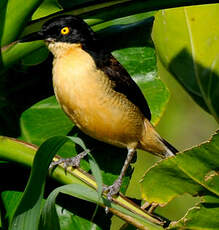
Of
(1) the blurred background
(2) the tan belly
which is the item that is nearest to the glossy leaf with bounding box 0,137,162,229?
(2) the tan belly

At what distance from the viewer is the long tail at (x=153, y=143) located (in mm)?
2904

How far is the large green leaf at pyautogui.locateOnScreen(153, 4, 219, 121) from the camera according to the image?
97.3 inches

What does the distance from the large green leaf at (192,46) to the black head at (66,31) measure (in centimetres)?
31

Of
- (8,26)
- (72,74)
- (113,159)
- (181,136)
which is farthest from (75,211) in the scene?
(181,136)

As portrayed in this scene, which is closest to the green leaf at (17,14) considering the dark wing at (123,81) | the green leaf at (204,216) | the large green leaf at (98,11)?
the large green leaf at (98,11)

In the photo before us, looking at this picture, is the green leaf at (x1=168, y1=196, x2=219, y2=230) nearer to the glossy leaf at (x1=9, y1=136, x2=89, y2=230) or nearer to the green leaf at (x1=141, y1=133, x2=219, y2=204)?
the green leaf at (x1=141, y1=133, x2=219, y2=204)

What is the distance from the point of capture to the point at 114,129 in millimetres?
2654

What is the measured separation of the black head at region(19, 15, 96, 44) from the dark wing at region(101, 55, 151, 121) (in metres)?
0.14

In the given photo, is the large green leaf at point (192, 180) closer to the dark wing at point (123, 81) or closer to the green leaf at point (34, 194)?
the green leaf at point (34, 194)

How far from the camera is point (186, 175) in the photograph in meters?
1.74

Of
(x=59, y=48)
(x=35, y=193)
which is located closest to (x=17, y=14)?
(x=59, y=48)

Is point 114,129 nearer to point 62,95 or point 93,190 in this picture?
point 62,95

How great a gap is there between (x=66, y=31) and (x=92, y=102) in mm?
367

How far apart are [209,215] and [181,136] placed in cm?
183
